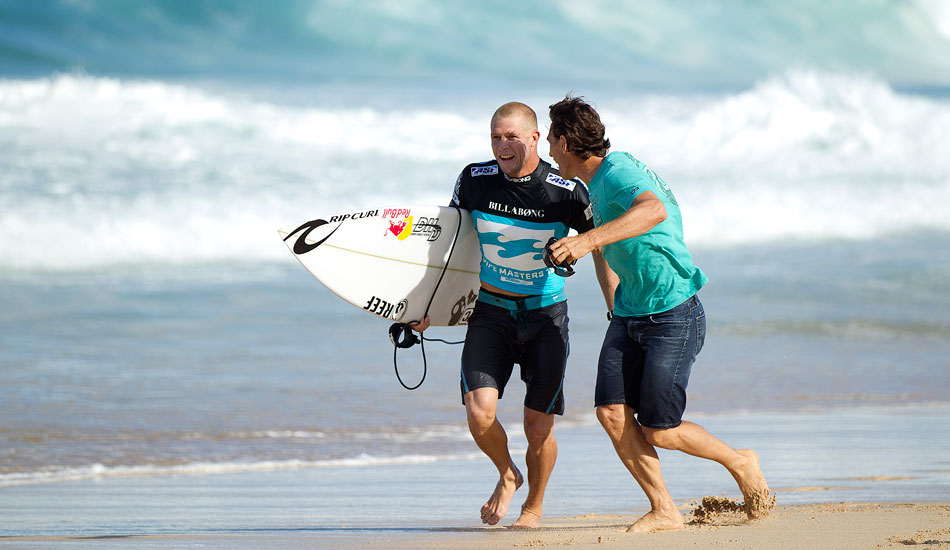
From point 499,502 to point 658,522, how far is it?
0.76m

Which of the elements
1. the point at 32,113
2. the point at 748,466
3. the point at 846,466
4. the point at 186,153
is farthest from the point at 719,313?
the point at 32,113

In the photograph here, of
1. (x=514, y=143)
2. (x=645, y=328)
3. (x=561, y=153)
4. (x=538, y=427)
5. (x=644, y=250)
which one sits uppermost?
(x=514, y=143)

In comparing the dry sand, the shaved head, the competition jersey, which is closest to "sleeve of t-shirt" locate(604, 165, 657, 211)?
the competition jersey

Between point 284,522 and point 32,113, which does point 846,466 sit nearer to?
point 284,522

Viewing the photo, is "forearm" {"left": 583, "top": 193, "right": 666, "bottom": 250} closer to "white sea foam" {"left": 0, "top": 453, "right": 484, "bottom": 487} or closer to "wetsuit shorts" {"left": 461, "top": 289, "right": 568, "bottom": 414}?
"wetsuit shorts" {"left": 461, "top": 289, "right": 568, "bottom": 414}

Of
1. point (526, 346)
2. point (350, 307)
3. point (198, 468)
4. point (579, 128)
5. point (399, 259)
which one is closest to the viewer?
point (579, 128)

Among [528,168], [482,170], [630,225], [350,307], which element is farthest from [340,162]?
[630,225]

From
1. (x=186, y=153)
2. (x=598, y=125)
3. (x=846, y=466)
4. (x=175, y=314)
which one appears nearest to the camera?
(x=598, y=125)

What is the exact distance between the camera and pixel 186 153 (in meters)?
20.1

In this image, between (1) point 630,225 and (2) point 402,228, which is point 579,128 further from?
(2) point 402,228

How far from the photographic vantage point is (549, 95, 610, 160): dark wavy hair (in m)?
4.06

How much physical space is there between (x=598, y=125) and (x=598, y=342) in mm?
5671

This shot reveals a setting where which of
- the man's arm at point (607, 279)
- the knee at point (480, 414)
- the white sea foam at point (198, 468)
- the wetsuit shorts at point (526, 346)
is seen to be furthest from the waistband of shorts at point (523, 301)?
the white sea foam at point (198, 468)

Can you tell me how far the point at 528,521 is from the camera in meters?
4.53
